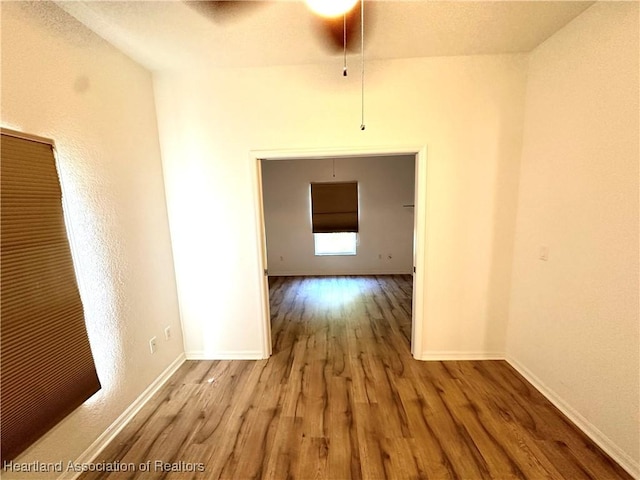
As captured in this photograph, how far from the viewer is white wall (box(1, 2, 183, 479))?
1331mm

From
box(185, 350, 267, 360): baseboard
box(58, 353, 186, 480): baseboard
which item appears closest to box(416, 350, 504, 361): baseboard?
box(185, 350, 267, 360): baseboard

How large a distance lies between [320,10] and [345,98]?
28.2 inches

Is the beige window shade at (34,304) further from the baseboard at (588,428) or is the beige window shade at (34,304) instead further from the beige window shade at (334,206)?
the beige window shade at (334,206)

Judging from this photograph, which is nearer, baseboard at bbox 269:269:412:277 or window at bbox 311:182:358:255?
window at bbox 311:182:358:255

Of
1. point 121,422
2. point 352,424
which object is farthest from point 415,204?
point 121,422

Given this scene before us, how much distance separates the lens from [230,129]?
7.45 feet

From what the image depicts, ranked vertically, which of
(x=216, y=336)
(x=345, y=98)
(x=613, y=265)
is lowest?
(x=216, y=336)

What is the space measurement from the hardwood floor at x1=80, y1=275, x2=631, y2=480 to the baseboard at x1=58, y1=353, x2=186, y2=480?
0.18 ft

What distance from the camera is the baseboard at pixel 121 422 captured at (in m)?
1.52

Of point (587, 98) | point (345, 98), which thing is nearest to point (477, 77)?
point (587, 98)

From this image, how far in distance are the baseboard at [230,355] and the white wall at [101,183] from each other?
0.35m

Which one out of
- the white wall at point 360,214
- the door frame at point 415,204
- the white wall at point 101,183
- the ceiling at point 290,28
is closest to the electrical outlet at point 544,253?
the door frame at point 415,204

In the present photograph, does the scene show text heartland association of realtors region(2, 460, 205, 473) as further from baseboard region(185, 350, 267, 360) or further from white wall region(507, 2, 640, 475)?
white wall region(507, 2, 640, 475)

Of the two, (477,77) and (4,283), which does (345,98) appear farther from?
(4,283)
